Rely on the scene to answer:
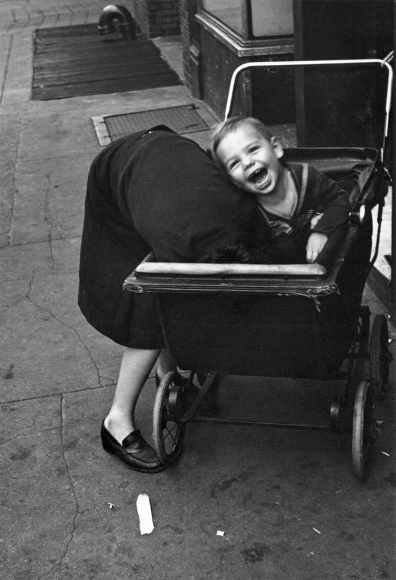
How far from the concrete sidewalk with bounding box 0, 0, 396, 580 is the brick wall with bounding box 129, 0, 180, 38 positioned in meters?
7.53

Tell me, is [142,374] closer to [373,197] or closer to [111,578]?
[111,578]

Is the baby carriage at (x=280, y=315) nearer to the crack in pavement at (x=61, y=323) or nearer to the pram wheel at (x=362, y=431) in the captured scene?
the pram wheel at (x=362, y=431)

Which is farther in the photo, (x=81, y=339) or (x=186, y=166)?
(x=81, y=339)

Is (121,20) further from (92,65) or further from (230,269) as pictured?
(230,269)

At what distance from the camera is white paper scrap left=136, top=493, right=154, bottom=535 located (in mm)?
3135

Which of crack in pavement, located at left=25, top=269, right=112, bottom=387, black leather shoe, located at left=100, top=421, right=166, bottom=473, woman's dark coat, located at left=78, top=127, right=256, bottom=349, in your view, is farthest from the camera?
crack in pavement, located at left=25, top=269, right=112, bottom=387

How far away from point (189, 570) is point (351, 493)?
685 millimetres

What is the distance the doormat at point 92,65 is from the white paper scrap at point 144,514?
6.82m

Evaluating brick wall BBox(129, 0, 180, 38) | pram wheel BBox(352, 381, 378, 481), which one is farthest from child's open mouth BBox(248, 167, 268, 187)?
brick wall BBox(129, 0, 180, 38)

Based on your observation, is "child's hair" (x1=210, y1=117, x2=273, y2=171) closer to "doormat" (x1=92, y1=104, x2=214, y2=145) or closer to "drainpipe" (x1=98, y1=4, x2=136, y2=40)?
"doormat" (x1=92, y1=104, x2=214, y2=145)

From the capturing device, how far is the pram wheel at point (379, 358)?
11.5 ft

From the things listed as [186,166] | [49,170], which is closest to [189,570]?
[186,166]

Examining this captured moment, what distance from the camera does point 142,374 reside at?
137 inches

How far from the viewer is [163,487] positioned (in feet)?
11.0
